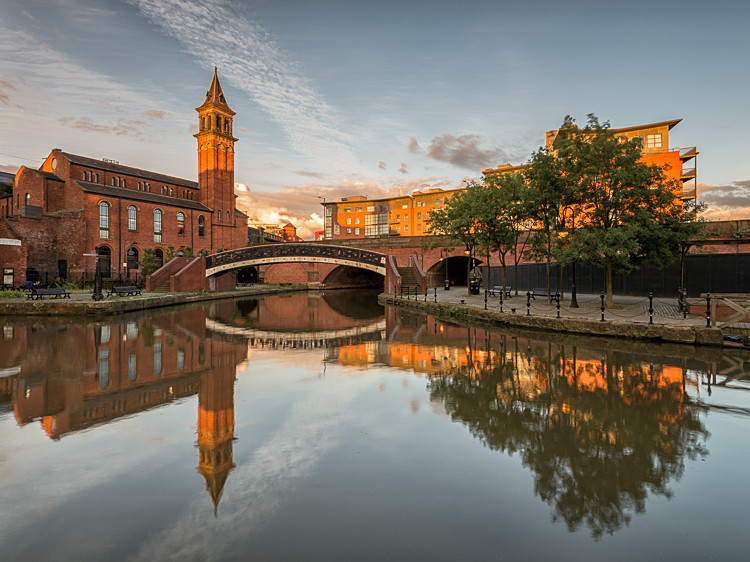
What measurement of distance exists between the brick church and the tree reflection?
38695 mm

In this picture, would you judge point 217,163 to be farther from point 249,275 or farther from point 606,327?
point 606,327

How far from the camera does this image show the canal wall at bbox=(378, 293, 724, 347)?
1251cm

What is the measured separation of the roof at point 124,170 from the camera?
153 feet

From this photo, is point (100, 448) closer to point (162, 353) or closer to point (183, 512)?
point (183, 512)

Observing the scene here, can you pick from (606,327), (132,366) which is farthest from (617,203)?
(132,366)

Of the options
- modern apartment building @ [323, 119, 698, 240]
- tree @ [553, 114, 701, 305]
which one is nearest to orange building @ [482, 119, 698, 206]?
modern apartment building @ [323, 119, 698, 240]

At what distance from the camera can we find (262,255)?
3994cm

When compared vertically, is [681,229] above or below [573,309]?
above

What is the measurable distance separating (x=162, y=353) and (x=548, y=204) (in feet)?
61.5

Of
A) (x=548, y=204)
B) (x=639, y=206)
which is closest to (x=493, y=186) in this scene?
(x=548, y=204)

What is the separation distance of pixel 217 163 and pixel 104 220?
16.7 metres

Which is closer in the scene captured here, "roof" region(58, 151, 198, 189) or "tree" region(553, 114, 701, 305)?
"tree" region(553, 114, 701, 305)

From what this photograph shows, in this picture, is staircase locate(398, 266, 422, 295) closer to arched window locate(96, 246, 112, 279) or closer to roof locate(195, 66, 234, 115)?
arched window locate(96, 246, 112, 279)

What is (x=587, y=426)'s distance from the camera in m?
6.36
